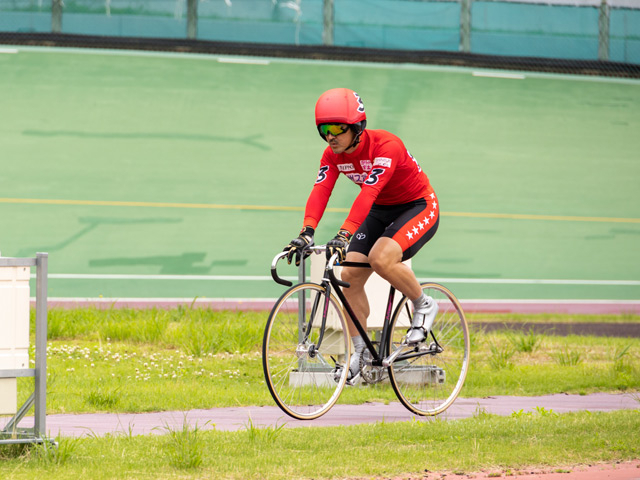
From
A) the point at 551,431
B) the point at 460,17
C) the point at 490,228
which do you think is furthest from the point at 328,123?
the point at 460,17

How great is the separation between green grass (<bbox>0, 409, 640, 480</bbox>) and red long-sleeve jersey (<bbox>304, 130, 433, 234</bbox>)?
1406mm

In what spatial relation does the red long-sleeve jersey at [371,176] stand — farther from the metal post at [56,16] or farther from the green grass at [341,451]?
the metal post at [56,16]

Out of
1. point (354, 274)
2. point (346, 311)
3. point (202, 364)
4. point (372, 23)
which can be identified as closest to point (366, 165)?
point (354, 274)

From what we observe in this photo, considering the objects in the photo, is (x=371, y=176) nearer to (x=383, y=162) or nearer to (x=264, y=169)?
(x=383, y=162)

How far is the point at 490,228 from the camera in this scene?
69.3 feet

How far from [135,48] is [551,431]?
58.3ft

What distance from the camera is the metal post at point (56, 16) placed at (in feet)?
67.7

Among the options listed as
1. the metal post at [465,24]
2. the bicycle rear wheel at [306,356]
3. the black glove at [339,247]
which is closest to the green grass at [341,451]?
the bicycle rear wheel at [306,356]

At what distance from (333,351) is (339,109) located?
1695mm

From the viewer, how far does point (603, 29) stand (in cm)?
2241

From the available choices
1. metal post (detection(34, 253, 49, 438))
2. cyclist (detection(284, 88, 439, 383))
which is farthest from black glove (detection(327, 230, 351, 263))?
metal post (detection(34, 253, 49, 438))

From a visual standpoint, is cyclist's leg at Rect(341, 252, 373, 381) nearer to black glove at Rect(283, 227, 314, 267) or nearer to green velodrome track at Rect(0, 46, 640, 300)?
black glove at Rect(283, 227, 314, 267)

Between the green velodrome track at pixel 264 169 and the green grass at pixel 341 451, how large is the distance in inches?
486

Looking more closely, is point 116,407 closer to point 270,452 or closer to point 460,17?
point 270,452
